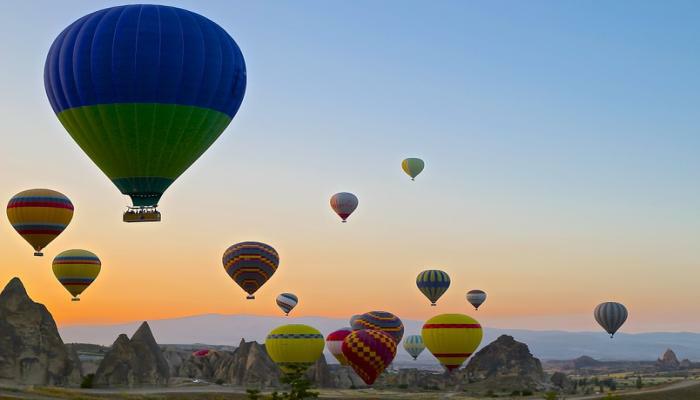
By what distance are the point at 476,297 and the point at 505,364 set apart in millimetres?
27201

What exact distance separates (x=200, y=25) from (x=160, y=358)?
137 ft

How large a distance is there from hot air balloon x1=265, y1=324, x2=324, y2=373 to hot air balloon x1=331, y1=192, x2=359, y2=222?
94.2 ft

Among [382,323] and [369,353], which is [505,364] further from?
[369,353]

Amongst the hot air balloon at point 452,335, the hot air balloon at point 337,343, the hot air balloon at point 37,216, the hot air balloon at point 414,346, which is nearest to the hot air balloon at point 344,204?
the hot air balloon at point 337,343

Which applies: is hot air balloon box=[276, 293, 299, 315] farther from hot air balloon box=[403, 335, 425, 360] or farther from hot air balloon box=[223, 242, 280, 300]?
hot air balloon box=[223, 242, 280, 300]

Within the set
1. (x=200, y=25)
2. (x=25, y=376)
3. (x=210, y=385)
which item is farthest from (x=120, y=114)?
(x=210, y=385)

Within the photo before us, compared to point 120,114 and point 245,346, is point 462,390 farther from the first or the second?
point 120,114

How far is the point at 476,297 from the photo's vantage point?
138 meters

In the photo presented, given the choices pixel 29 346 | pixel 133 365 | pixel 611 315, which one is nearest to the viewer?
pixel 29 346

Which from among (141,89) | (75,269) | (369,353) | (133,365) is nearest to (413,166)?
(369,353)

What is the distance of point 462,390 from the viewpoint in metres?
102

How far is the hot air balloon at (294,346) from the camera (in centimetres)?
9312

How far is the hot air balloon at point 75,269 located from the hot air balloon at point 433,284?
4302cm

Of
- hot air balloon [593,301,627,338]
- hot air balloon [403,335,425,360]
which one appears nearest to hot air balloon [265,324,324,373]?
hot air balloon [593,301,627,338]
